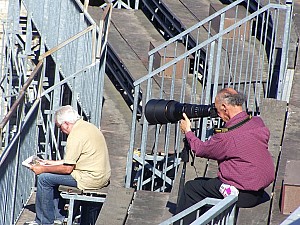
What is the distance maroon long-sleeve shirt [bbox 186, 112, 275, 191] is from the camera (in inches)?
242

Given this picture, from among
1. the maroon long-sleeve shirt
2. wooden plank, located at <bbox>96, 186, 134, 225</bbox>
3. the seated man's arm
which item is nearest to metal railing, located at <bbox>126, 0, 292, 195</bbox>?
wooden plank, located at <bbox>96, 186, 134, 225</bbox>

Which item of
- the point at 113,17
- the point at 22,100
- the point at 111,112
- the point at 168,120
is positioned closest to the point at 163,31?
the point at 113,17

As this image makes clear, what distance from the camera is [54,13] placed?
10.6 meters

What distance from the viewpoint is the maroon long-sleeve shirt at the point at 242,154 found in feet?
20.2

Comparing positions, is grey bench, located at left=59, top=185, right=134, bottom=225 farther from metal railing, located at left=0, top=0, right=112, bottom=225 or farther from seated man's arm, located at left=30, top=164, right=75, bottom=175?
metal railing, located at left=0, top=0, right=112, bottom=225

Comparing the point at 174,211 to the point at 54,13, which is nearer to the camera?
the point at 174,211

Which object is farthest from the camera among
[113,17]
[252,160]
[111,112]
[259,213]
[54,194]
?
[113,17]

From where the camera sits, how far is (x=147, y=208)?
7.41 m

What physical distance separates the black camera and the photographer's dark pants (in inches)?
19.3

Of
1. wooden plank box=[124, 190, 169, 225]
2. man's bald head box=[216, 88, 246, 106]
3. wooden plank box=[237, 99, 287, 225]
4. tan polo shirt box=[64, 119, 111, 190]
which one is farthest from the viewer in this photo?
tan polo shirt box=[64, 119, 111, 190]

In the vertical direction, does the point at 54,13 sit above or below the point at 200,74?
above

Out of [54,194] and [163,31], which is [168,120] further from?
[163,31]

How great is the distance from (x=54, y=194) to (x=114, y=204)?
2.03 ft

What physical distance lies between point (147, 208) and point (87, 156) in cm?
72
